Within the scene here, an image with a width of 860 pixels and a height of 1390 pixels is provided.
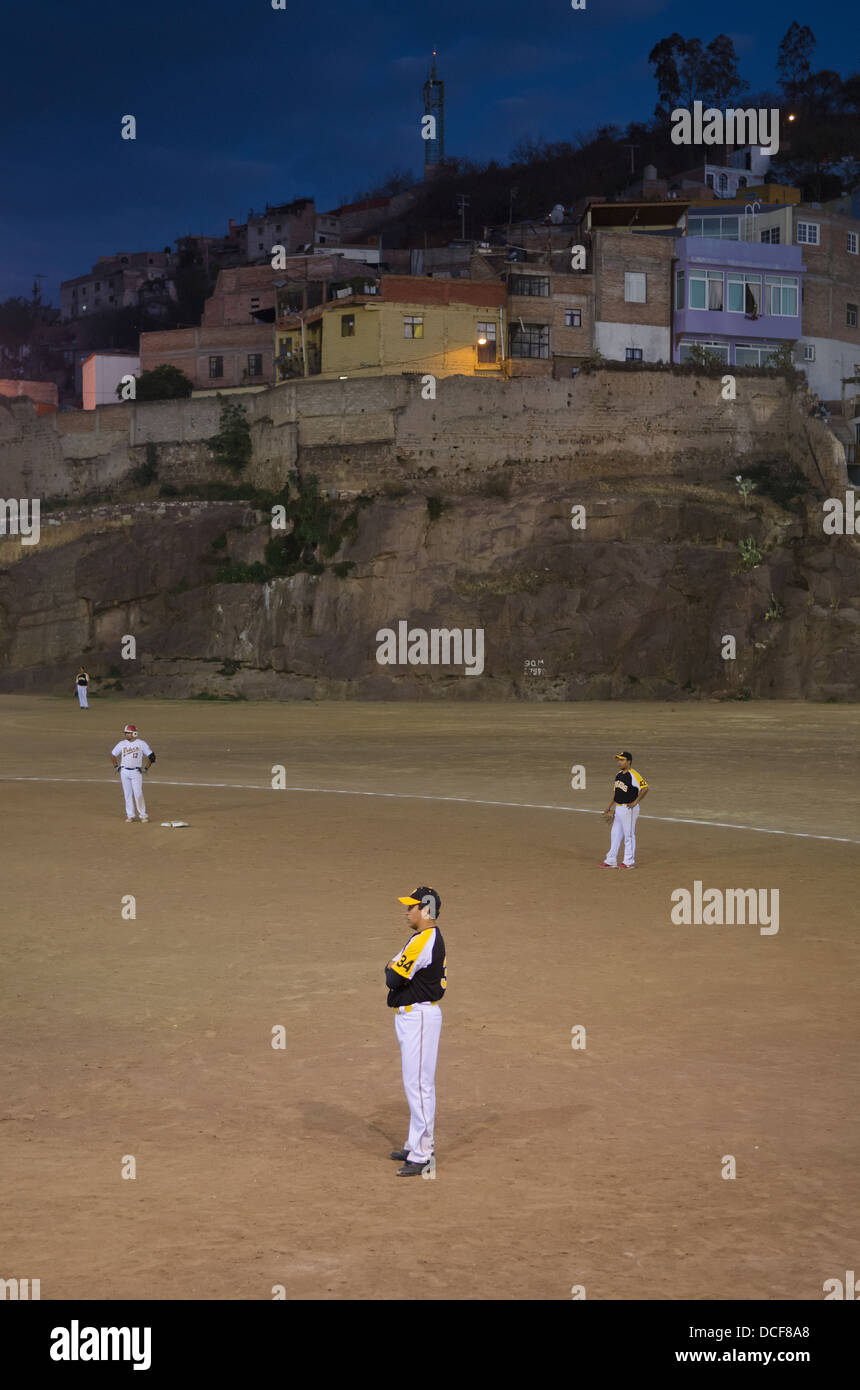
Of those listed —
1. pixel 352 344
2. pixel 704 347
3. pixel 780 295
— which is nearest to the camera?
pixel 352 344

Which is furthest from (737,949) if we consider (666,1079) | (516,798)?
(516,798)

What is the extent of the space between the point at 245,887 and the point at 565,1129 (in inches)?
426

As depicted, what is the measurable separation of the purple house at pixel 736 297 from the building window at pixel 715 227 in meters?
3.85

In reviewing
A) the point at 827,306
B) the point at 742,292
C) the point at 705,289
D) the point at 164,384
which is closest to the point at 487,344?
the point at 705,289

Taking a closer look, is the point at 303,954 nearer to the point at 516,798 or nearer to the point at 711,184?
the point at 516,798

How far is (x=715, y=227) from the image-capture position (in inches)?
3130

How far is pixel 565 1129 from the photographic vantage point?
11125mm

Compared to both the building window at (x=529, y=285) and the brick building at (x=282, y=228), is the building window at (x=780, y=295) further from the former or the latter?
the brick building at (x=282, y=228)

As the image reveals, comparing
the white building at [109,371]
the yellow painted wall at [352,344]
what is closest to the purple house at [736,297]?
the yellow painted wall at [352,344]

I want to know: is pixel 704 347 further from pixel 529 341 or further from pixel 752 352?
pixel 529 341

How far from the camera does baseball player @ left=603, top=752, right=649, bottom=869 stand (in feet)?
71.3

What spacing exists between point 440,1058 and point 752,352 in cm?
6899

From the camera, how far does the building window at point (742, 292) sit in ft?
246

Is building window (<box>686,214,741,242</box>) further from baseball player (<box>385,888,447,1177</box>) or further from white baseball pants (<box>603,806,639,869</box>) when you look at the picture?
baseball player (<box>385,888,447,1177</box>)
